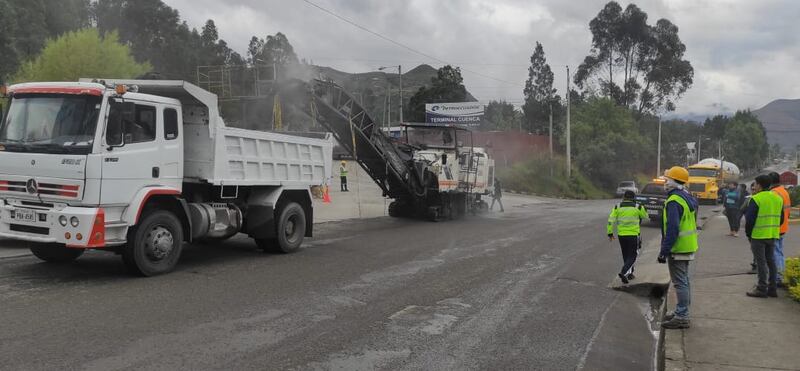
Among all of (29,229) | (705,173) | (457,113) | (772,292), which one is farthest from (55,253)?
(705,173)

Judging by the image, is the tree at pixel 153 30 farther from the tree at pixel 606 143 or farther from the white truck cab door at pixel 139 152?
the white truck cab door at pixel 139 152

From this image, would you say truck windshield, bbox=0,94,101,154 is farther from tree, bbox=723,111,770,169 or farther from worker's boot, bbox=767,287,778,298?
tree, bbox=723,111,770,169

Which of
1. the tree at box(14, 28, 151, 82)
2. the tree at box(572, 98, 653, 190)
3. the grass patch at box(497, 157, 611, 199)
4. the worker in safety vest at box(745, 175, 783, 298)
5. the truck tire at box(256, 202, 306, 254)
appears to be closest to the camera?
the worker in safety vest at box(745, 175, 783, 298)

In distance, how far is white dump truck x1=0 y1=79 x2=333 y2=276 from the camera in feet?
24.5

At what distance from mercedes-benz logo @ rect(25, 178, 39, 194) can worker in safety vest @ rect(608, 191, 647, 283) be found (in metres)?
7.90

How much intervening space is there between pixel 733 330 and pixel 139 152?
7.31 m

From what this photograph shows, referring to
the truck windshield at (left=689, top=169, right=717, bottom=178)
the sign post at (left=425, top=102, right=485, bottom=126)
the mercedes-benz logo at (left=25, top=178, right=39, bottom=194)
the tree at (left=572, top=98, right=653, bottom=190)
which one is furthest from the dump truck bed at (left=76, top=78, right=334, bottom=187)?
the tree at (left=572, top=98, right=653, bottom=190)

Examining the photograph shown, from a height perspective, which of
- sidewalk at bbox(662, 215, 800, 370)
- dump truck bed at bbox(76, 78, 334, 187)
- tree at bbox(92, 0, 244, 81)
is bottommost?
sidewalk at bbox(662, 215, 800, 370)

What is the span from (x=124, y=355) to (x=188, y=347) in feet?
1.67

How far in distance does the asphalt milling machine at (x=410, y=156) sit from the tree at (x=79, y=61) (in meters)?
23.3

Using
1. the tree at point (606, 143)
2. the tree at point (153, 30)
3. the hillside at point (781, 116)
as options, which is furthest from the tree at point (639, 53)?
the hillside at point (781, 116)

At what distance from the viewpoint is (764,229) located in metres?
7.62

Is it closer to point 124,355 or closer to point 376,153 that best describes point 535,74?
point 376,153

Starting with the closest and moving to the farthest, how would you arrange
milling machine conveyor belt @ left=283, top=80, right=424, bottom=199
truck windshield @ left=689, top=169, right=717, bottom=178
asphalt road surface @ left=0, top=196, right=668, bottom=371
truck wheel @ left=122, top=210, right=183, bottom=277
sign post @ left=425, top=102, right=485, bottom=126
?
asphalt road surface @ left=0, top=196, right=668, bottom=371 → truck wheel @ left=122, top=210, right=183, bottom=277 → milling machine conveyor belt @ left=283, top=80, right=424, bottom=199 → truck windshield @ left=689, top=169, right=717, bottom=178 → sign post @ left=425, top=102, right=485, bottom=126
